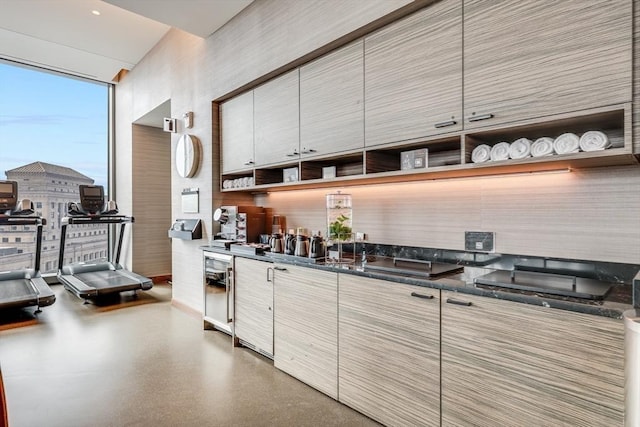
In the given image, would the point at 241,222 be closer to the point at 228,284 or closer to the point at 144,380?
the point at 228,284

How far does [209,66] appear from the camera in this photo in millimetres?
4203

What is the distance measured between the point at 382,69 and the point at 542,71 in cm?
101

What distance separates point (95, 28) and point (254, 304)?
4.67 meters

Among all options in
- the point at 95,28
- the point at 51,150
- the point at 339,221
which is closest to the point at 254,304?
the point at 339,221

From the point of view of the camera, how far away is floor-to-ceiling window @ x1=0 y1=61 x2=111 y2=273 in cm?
577

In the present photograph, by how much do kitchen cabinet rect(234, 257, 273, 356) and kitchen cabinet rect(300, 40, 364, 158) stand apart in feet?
3.76

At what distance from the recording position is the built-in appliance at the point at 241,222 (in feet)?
12.5

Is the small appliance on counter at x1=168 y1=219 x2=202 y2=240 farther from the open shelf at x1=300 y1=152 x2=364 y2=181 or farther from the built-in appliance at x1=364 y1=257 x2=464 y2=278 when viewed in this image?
the built-in appliance at x1=364 y1=257 x2=464 y2=278

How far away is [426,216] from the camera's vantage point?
2623 mm

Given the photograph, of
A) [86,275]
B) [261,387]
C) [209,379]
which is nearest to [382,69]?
[261,387]

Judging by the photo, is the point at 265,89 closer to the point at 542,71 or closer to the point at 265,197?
the point at 265,197

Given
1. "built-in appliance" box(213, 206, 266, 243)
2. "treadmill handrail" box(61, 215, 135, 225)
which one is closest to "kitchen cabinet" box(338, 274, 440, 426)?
"built-in appliance" box(213, 206, 266, 243)

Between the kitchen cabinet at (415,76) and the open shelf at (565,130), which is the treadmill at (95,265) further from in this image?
the open shelf at (565,130)

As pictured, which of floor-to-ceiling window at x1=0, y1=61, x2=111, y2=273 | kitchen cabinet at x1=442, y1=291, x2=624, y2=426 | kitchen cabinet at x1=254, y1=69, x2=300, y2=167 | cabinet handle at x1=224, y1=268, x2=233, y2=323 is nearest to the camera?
kitchen cabinet at x1=442, y1=291, x2=624, y2=426
